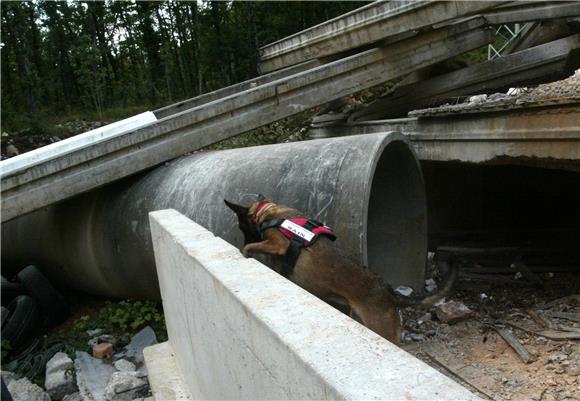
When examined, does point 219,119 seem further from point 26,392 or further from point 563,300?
point 563,300

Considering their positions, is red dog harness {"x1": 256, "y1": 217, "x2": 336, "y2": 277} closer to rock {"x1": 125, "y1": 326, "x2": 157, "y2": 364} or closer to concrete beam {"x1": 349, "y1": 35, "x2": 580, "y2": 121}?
rock {"x1": 125, "y1": 326, "x2": 157, "y2": 364}

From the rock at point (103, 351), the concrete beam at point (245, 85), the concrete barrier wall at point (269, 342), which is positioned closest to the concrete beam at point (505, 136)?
the concrete beam at point (245, 85)

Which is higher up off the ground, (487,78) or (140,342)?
(487,78)

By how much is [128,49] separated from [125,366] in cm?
2015

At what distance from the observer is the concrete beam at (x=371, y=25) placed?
6.01 metres

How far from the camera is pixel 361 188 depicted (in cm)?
420

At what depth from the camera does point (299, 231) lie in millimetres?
3689

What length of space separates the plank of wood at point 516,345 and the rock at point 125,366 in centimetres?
347

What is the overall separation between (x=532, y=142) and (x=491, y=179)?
3304mm

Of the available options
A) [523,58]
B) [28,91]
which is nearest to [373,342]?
[523,58]

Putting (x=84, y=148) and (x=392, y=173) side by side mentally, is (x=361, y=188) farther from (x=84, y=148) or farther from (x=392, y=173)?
(x=84, y=148)

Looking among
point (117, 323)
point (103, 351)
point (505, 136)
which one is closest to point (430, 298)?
point (505, 136)

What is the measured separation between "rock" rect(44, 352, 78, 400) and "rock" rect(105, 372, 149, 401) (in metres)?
0.57

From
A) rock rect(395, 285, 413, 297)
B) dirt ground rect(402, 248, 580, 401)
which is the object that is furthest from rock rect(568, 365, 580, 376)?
rock rect(395, 285, 413, 297)
